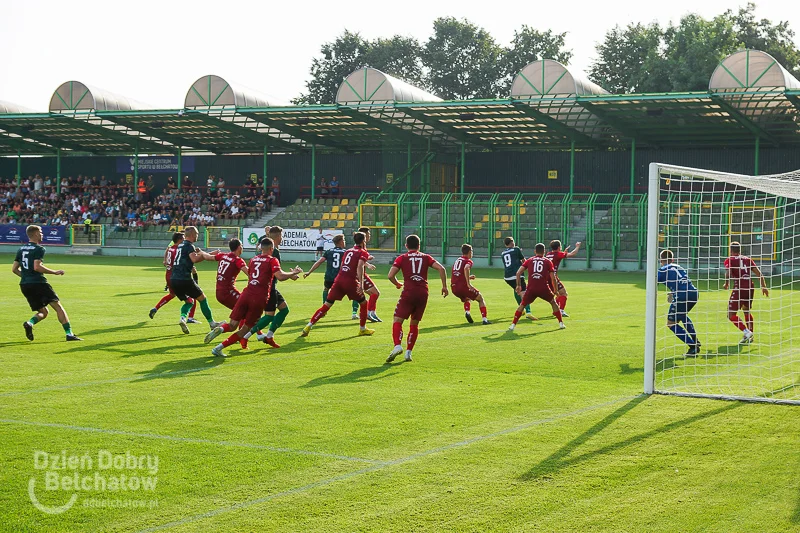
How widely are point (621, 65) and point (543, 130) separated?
23.6 m

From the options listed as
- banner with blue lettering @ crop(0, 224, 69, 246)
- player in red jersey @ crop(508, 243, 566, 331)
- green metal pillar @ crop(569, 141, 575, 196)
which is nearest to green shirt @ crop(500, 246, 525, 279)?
player in red jersey @ crop(508, 243, 566, 331)

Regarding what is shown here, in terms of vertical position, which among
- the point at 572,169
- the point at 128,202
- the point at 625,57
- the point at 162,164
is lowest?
the point at 128,202

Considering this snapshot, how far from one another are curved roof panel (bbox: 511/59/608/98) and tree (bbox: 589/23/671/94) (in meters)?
22.4

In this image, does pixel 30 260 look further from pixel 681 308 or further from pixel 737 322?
pixel 737 322

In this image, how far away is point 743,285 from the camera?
14602 mm

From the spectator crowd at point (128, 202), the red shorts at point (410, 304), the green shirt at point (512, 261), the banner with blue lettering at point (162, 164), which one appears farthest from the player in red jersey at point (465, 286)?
the banner with blue lettering at point (162, 164)

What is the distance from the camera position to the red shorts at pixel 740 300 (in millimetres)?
14195

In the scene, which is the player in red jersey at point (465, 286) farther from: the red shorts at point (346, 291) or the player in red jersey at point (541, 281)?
the red shorts at point (346, 291)

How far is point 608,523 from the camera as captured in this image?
18.5 ft

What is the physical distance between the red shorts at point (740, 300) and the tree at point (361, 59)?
198 feet

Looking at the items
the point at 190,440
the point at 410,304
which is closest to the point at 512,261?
the point at 410,304

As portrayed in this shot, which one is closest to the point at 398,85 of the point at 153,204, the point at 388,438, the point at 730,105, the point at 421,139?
the point at 421,139

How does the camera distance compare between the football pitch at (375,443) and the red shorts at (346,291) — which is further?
the red shorts at (346,291)

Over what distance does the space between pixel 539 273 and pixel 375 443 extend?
9114mm
